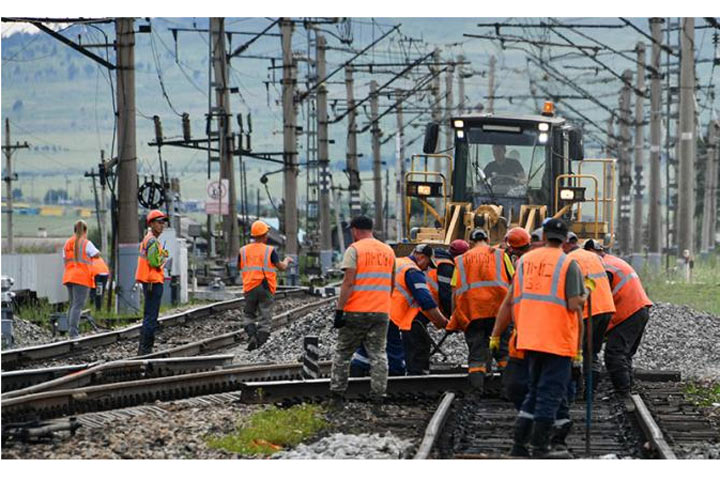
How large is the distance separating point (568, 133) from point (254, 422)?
10.6m

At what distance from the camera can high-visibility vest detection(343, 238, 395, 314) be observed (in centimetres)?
1377

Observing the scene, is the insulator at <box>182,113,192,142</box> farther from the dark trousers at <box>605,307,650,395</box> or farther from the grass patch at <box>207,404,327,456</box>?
the grass patch at <box>207,404,327,456</box>

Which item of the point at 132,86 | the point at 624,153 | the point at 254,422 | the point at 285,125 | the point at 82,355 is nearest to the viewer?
the point at 254,422

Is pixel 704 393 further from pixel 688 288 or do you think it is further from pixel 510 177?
pixel 688 288

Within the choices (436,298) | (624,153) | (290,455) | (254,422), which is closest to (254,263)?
(436,298)

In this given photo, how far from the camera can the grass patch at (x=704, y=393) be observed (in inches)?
597

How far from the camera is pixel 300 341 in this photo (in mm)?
20469

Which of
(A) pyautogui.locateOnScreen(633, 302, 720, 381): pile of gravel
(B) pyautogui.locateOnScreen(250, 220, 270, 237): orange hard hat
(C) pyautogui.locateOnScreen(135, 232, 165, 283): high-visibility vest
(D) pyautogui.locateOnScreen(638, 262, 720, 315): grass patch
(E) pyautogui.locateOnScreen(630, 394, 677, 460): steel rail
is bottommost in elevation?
(D) pyautogui.locateOnScreen(638, 262, 720, 315): grass patch

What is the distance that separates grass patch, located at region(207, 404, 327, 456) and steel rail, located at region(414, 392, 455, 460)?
100cm

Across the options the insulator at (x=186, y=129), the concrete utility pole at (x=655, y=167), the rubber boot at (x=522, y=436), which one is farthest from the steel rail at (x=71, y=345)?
the concrete utility pole at (x=655, y=167)

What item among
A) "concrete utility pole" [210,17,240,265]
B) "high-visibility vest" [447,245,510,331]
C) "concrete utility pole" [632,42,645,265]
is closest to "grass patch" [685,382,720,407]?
"high-visibility vest" [447,245,510,331]

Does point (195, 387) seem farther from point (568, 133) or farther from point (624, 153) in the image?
point (624, 153)

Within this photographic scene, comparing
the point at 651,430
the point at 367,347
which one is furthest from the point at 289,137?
the point at 651,430
